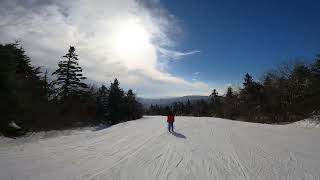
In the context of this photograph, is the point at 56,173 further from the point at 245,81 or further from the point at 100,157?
the point at 245,81

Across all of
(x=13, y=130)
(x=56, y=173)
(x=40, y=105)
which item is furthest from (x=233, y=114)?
(x=56, y=173)

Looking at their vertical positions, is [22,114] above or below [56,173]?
above

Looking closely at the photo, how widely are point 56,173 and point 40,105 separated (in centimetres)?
2831

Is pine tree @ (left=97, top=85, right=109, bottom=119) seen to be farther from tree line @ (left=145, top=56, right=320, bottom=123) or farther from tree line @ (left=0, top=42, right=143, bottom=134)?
tree line @ (left=145, top=56, right=320, bottom=123)

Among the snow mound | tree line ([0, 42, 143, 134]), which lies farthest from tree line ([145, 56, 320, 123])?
tree line ([0, 42, 143, 134])

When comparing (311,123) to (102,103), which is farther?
(102,103)

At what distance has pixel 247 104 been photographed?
5894 cm

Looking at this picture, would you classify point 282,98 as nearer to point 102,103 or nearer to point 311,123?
point 311,123

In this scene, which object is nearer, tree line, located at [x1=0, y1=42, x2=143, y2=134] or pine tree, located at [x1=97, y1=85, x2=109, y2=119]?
tree line, located at [x1=0, y1=42, x2=143, y2=134]

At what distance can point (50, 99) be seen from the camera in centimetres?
4519

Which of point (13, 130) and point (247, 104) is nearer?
point (13, 130)

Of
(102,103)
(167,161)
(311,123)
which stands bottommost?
(167,161)

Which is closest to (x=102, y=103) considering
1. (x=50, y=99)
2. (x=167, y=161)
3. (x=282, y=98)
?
(x=50, y=99)

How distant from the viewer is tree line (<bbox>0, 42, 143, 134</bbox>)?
90.6ft
